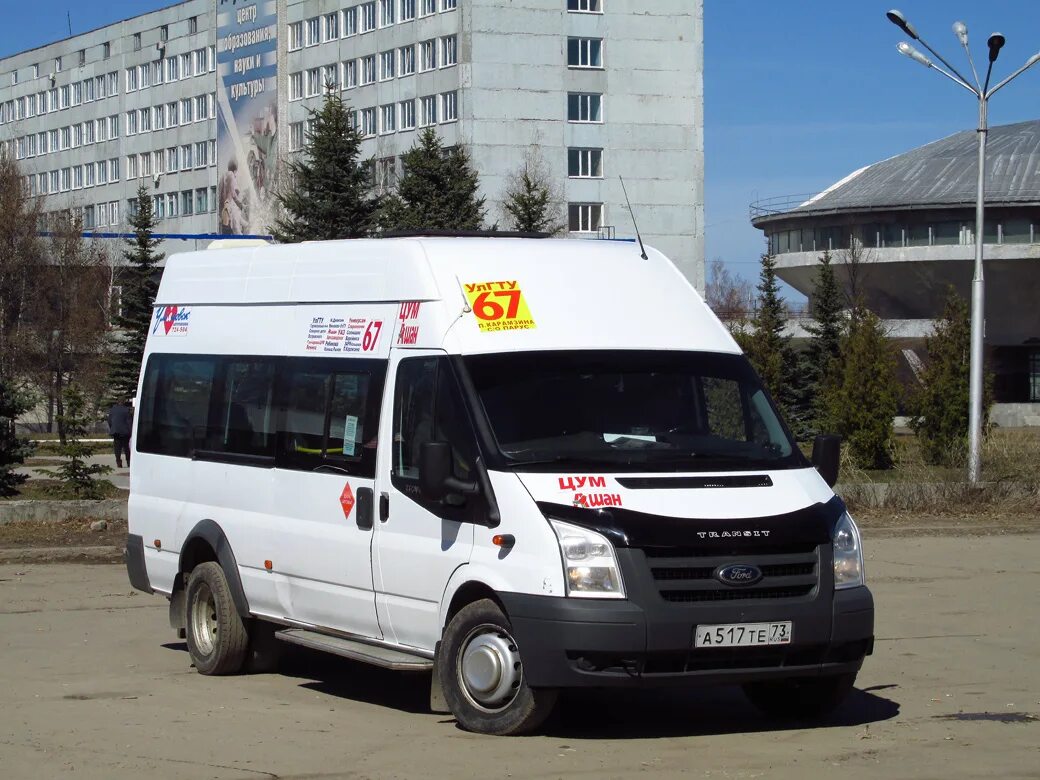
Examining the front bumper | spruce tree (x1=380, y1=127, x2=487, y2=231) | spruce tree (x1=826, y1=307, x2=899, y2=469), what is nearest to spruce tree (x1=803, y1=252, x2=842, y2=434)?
spruce tree (x1=380, y1=127, x2=487, y2=231)

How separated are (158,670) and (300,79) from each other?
88.2 meters

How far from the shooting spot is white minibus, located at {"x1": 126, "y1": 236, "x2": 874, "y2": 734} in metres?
7.84

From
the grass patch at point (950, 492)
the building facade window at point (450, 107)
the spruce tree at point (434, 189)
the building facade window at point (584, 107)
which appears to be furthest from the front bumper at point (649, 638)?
the building facade window at point (584, 107)

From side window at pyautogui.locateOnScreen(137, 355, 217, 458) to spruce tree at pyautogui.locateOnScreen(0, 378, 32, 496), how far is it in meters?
9.67

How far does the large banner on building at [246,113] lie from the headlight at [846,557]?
88036 mm

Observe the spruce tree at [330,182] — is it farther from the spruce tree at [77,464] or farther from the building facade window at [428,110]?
the building facade window at [428,110]

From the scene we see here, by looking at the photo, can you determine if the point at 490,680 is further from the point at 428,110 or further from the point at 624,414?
the point at 428,110

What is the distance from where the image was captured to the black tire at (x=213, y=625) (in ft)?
34.0

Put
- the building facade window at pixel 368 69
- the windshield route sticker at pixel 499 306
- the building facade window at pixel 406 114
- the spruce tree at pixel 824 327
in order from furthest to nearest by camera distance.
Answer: the building facade window at pixel 368 69
the building facade window at pixel 406 114
the spruce tree at pixel 824 327
the windshield route sticker at pixel 499 306

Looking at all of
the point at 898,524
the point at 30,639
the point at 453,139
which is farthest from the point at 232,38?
the point at 30,639

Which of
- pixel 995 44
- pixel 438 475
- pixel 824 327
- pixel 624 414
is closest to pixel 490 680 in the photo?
pixel 438 475

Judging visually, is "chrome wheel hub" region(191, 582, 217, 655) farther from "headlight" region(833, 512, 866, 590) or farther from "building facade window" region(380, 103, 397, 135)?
"building facade window" region(380, 103, 397, 135)

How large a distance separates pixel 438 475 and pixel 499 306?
3.66ft

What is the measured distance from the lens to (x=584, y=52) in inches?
3423
